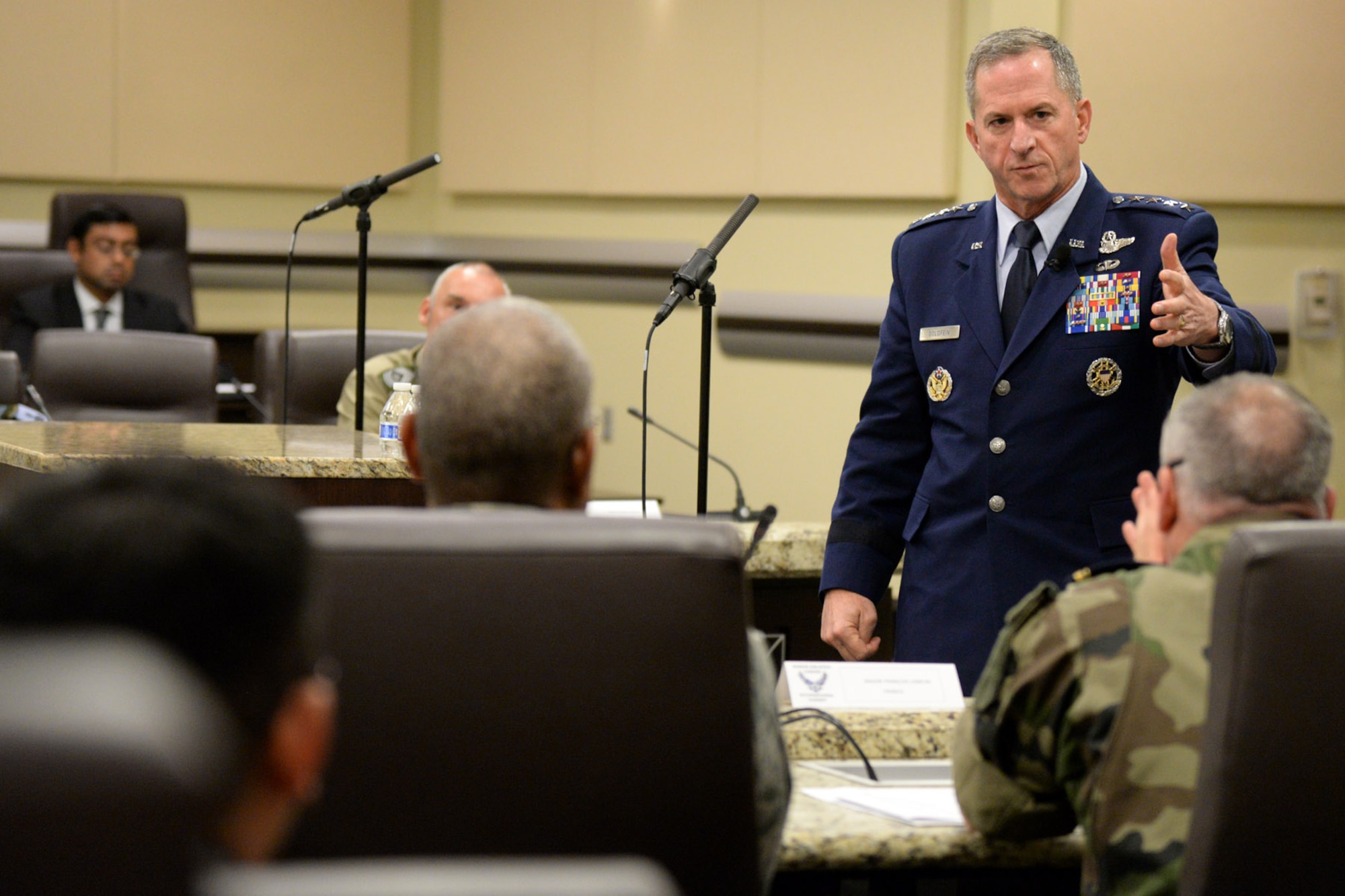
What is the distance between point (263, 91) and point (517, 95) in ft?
3.38

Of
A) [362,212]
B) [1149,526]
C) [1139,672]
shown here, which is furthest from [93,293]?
[1139,672]

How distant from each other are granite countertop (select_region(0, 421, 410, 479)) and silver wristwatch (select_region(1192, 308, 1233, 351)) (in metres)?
1.20

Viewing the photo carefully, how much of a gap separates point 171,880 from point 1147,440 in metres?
1.68

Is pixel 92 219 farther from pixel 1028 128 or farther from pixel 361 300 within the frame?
pixel 1028 128

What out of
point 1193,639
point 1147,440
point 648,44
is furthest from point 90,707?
point 648,44

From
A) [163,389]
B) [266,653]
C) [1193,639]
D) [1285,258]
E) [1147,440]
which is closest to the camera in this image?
[266,653]

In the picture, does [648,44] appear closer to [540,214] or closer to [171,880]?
A: [540,214]

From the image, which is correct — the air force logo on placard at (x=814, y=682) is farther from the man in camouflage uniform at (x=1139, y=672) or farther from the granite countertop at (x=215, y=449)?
the granite countertop at (x=215, y=449)

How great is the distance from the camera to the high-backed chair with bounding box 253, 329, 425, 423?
3.77 meters

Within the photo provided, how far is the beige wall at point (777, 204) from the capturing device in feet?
13.2

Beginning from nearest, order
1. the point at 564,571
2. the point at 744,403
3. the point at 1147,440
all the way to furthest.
→ 1. the point at 564,571
2. the point at 1147,440
3. the point at 744,403

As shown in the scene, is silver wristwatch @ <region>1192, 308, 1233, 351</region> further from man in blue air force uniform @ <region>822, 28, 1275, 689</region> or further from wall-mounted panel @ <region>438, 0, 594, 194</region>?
wall-mounted panel @ <region>438, 0, 594, 194</region>

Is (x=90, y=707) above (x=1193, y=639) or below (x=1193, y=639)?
above

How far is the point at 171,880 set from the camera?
1.13ft
